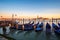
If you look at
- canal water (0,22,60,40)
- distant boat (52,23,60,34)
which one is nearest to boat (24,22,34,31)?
canal water (0,22,60,40)

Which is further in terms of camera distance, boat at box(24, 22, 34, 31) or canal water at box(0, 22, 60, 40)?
boat at box(24, 22, 34, 31)

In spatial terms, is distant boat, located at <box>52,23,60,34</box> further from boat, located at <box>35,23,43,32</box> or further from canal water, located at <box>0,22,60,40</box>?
boat, located at <box>35,23,43,32</box>

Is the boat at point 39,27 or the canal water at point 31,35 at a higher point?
the boat at point 39,27

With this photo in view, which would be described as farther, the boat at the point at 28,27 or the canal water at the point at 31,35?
the boat at the point at 28,27

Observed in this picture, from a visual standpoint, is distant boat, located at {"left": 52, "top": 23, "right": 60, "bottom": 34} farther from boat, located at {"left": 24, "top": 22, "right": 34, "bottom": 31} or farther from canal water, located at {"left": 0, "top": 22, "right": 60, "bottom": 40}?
boat, located at {"left": 24, "top": 22, "right": 34, "bottom": 31}

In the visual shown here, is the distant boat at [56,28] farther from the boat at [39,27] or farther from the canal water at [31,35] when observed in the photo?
the boat at [39,27]

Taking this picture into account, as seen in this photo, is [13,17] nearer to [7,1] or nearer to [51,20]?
[7,1]

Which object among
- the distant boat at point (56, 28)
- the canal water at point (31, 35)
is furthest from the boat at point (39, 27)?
the distant boat at point (56, 28)

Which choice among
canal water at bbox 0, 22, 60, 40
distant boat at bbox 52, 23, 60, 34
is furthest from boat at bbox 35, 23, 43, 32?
distant boat at bbox 52, 23, 60, 34

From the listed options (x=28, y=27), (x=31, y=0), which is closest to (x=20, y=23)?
(x=28, y=27)

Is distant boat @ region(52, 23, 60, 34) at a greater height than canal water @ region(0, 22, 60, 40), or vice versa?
distant boat @ region(52, 23, 60, 34)

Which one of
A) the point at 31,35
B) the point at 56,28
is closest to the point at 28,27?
the point at 31,35

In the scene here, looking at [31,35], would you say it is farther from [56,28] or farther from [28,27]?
[56,28]
